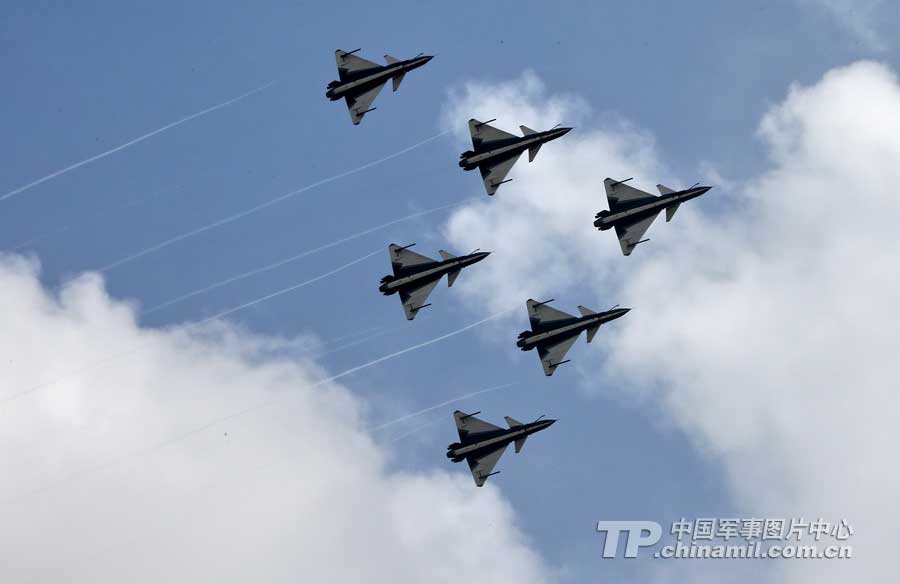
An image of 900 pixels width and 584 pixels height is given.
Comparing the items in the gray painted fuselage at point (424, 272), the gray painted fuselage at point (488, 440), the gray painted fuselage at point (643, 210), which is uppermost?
the gray painted fuselage at point (643, 210)

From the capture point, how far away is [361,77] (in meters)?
102

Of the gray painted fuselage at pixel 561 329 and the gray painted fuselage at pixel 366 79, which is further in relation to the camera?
the gray painted fuselage at pixel 561 329

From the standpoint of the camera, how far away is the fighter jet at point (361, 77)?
10206 cm

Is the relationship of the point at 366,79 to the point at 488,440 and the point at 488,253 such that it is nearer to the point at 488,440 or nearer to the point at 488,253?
the point at 488,253

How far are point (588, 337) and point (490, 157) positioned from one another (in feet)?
55.8

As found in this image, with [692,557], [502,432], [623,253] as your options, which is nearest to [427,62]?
[623,253]

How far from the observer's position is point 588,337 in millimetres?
106625

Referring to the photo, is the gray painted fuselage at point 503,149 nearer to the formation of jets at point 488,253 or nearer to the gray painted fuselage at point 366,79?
the formation of jets at point 488,253

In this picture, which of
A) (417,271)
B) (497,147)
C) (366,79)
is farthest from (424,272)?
(366,79)

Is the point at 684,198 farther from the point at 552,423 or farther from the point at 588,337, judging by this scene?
the point at 552,423

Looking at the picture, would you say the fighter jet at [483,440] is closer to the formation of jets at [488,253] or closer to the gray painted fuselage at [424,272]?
the formation of jets at [488,253]

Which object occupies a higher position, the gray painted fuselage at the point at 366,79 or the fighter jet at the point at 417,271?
the gray painted fuselage at the point at 366,79

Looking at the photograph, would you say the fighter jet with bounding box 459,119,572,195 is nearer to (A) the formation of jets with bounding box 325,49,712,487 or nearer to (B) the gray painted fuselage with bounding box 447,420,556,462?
(A) the formation of jets with bounding box 325,49,712,487

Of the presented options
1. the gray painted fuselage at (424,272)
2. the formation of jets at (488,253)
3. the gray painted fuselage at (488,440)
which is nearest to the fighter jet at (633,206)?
the formation of jets at (488,253)
